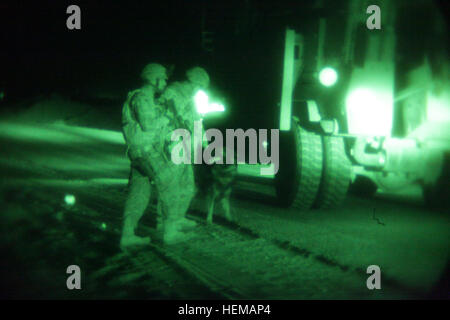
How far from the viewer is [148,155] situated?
5008 millimetres

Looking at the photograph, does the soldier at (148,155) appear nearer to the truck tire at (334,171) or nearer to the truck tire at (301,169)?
the truck tire at (301,169)

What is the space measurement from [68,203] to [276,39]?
369 centimetres

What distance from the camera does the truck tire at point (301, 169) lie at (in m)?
7.00

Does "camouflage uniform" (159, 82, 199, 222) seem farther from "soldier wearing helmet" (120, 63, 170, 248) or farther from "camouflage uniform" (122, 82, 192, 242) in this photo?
"soldier wearing helmet" (120, 63, 170, 248)

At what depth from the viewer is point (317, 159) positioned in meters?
7.05

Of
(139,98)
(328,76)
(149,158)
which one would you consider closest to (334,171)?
(328,76)

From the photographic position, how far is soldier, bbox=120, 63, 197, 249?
4.99m

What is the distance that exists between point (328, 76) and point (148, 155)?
9.35 ft

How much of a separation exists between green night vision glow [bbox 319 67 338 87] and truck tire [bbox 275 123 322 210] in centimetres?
83

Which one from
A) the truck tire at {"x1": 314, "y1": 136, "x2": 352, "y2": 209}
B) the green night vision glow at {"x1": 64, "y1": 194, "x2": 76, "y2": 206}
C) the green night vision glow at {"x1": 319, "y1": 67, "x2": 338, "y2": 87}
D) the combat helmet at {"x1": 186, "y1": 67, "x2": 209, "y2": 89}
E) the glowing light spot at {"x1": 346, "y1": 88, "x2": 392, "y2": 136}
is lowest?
the green night vision glow at {"x1": 64, "y1": 194, "x2": 76, "y2": 206}

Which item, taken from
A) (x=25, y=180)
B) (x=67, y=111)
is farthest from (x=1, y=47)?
(x=25, y=180)

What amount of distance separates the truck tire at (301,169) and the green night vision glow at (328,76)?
0.83m

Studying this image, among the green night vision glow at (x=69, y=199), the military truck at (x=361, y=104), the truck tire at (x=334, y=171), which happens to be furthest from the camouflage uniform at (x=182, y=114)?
the truck tire at (x=334, y=171)

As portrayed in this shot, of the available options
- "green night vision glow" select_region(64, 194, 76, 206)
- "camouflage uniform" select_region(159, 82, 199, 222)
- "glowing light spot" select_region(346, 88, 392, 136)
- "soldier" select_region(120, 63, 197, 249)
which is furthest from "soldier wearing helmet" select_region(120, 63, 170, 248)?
"glowing light spot" select_region(346, 88, 392, 136)
